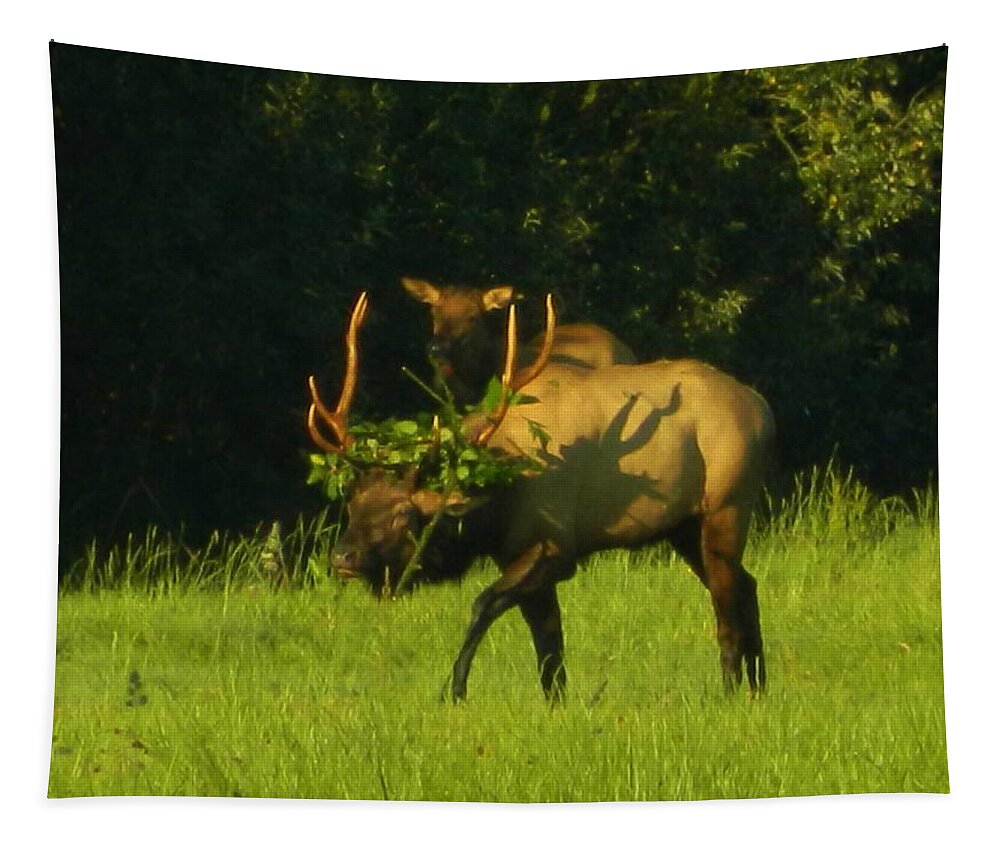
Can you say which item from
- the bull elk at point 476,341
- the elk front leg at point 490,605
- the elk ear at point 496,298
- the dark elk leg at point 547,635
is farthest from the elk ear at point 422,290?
the dark elk leg at point 547,635

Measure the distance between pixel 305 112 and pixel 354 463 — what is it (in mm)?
1196

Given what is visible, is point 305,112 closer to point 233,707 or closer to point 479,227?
point 479,227

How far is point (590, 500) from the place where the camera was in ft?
28.6

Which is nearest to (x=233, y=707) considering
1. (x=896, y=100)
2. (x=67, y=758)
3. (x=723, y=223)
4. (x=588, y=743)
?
(x=67, y=758)

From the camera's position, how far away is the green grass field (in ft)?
27.9

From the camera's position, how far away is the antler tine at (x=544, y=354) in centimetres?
873

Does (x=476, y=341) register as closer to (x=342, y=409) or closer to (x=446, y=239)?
(x=446, y=239)

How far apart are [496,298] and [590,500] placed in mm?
731

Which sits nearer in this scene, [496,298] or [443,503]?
[443,503]

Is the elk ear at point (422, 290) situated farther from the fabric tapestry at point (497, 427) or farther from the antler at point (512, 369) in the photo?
the antler at point (512, 369)

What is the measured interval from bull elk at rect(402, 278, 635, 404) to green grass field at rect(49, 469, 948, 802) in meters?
0.64

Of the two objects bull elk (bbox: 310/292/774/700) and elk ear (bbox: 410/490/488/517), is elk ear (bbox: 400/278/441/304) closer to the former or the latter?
bull elk (bbox: 310/292/774/700)

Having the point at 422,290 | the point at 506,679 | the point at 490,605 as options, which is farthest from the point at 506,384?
the point at 506,679

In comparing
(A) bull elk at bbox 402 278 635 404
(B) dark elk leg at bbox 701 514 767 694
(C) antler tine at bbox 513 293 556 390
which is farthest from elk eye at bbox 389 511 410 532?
(B) dark elk leg at bbox 701 514 767 694
